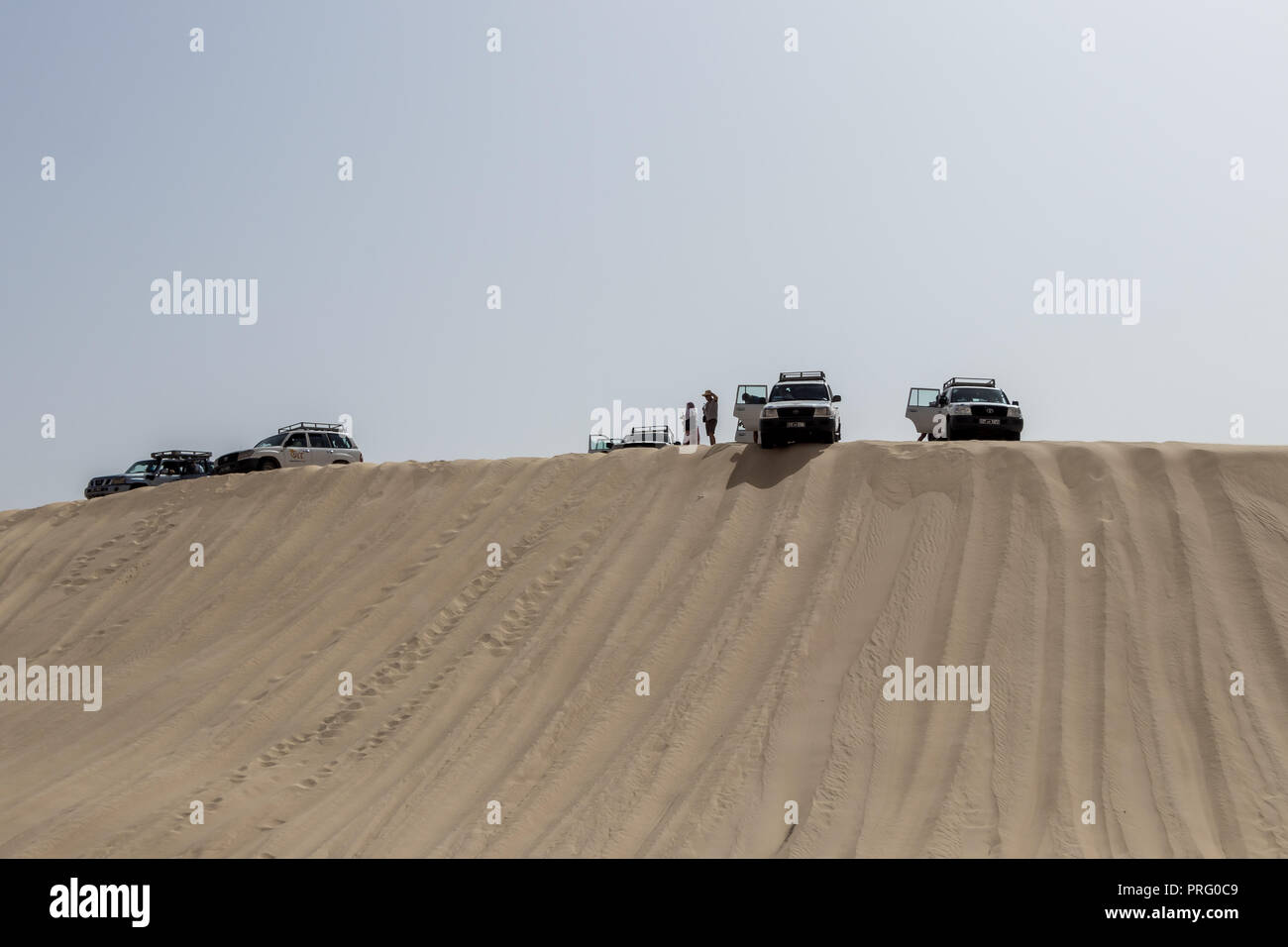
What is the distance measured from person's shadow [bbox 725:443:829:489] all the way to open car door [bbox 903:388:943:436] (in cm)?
753

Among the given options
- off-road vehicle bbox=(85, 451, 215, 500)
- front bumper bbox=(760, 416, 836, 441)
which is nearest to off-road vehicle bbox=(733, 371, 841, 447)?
front bumper bbox=(760, 416, 836, 441)

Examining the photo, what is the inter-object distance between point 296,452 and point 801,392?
12.6 metres

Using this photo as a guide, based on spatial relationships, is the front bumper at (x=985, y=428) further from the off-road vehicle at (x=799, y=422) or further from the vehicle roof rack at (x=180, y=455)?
the vehicle roof rack at (x=180, y=455)

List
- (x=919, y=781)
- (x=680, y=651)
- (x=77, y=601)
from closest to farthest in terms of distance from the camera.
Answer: (x=919, y=781) → (x=680, y=651) → (x=77, y=601)

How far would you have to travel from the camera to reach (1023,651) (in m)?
14.2

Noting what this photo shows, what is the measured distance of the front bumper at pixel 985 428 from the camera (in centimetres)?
2144

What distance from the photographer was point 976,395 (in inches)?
884

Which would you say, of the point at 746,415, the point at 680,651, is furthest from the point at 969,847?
the point at 746,415

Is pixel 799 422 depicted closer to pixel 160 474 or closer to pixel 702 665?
pixel 702 665

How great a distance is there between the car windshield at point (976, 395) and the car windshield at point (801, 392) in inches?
117

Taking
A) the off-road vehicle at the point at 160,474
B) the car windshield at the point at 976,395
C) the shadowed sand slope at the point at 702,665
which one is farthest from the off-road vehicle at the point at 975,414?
the off-road vehicle at the point at 160,474

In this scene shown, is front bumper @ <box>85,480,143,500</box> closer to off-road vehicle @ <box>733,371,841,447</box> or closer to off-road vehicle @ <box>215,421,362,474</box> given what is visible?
off-road vehicle @ <box>215,421,362,474</box>
